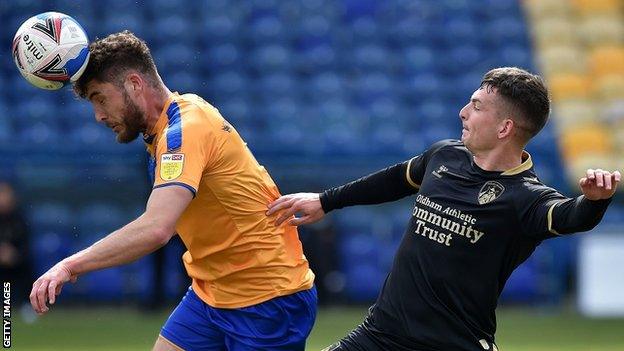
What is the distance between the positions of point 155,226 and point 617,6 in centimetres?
1561

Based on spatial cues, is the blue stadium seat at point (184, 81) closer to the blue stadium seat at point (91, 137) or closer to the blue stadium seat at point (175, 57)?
the blue stadium seat at point (175, 57)

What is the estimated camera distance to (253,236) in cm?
525

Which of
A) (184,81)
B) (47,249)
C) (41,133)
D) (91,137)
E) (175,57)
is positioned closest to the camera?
(47,249)

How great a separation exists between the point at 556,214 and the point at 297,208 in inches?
50.7

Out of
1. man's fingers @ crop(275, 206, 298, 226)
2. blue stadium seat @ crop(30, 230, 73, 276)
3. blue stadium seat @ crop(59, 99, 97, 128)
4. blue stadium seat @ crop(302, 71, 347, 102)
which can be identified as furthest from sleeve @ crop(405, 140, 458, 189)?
blue stadium seat @ crop(302, 71, 347, 102)

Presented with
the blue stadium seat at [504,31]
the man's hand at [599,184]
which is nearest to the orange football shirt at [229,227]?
the man's hand at [599,184]

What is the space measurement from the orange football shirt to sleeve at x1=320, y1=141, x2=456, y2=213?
363mm

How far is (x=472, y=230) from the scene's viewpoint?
4.96 m

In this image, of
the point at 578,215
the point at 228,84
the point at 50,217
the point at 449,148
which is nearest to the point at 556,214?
the point at 578,215

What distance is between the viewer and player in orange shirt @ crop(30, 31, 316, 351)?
508 centimetres

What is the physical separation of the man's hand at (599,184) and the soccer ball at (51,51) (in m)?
2.24

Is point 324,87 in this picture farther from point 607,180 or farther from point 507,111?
point 607,180

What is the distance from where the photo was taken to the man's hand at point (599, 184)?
454 centimetres

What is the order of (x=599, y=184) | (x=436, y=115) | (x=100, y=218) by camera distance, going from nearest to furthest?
(x=599, y=184), (x=100, y=218), (x=436, y=115)
